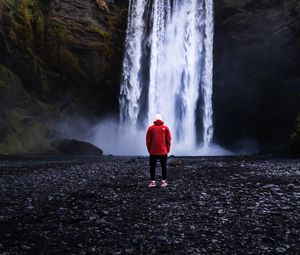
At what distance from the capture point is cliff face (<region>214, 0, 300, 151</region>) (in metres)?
43.4

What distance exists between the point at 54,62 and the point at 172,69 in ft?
46.2

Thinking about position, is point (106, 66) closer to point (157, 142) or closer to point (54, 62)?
point (54, 62)

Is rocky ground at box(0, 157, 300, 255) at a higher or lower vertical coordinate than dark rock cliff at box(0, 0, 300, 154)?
lower

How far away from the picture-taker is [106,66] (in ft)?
157

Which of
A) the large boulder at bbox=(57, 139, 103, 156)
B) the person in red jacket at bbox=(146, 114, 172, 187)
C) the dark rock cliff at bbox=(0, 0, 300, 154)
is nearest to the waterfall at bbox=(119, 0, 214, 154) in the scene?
the dark rock cliff at bbox=(0, 0, 300, 154)

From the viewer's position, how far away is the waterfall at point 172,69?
151 ft

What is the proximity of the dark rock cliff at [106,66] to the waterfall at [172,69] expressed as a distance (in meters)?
1.67

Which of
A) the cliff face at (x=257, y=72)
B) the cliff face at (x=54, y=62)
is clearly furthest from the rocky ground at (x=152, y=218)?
the cliff face at (x=257, y=72)

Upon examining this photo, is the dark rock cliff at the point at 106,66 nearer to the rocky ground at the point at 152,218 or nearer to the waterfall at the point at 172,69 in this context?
the waterfall at the point at 172,69

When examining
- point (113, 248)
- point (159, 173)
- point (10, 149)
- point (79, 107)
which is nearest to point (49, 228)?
point (113, 248)

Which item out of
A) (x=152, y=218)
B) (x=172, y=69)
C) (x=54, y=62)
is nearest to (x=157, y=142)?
(x=152, y=218)

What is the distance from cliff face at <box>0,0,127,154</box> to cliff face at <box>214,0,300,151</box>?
1307 cm

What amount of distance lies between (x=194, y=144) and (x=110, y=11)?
19226 millimetres

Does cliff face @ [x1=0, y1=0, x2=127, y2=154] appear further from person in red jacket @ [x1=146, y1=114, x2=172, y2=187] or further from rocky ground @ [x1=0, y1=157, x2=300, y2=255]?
rocky ground @ [x1=0, y1=157, x2=300, y2=255]
